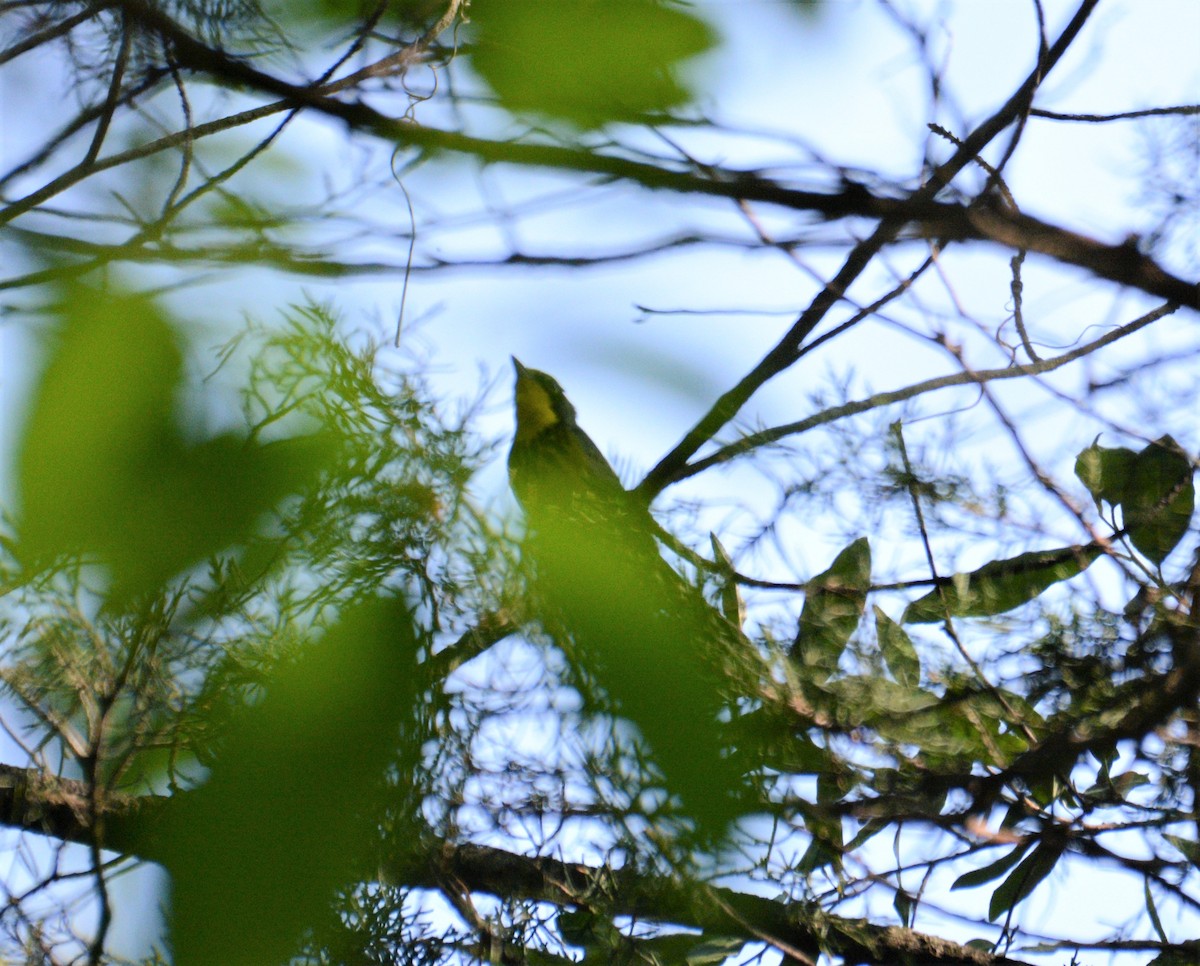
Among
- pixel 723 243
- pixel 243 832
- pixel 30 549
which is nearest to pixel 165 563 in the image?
pixel 30 549

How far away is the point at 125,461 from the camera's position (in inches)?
20.0

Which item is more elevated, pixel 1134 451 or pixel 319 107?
pixel 1134 451

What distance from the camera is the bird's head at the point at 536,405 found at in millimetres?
1937

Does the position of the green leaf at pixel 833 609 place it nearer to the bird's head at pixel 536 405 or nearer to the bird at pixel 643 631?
the bird at pixel 643 631

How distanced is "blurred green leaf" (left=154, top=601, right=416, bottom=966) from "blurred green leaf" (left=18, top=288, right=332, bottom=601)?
13cm

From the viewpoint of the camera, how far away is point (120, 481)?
1.67ft

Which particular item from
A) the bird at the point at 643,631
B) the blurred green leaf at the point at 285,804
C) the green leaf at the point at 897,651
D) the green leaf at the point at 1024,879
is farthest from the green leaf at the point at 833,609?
the blurred green leaf at the point at 285,804

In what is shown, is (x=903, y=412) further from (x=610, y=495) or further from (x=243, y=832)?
(x=243, y=832)

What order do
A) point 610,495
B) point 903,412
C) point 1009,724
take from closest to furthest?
1. point 610,495
2. point 1009,724
3. point 903,412

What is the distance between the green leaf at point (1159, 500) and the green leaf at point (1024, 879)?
1.36 feet

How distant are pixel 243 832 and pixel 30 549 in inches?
8.7

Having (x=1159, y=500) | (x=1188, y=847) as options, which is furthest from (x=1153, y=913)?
(x=1159, y=500)

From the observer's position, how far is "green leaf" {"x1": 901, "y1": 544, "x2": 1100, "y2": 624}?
1.39 m

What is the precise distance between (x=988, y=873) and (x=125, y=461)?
1.39 meters
